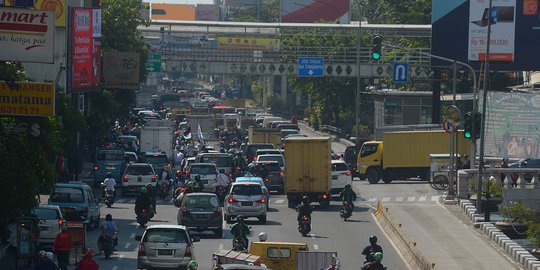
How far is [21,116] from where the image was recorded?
119ft

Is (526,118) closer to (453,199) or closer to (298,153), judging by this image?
(453,199)

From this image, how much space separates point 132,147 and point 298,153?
28.8 metres

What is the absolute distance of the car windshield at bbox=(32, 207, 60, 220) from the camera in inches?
1439

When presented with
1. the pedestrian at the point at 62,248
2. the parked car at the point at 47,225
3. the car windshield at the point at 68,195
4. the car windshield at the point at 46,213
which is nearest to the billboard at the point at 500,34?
the car windshield at the point at 68,195

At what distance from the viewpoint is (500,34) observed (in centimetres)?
6962

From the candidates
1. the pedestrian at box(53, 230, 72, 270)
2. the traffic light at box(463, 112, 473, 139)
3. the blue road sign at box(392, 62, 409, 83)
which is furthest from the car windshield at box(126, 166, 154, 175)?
the blue road sign at box(392, 62, 409, 83)

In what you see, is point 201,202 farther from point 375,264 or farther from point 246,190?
point 375,264

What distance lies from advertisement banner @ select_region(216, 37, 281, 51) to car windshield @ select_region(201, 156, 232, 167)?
134 feet

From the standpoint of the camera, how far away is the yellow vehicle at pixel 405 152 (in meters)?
64.6

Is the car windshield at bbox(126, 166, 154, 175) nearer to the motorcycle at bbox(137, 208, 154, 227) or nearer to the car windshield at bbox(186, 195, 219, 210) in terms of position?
the motorcycle at bbox(137, 208, 154, 227)

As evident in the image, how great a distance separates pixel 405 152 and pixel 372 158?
7.75ft

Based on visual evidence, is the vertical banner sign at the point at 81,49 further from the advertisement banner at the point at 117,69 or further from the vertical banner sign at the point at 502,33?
the vertical banner sign at the point at 502,33

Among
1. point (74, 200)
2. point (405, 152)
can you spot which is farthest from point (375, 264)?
point (405, 152)

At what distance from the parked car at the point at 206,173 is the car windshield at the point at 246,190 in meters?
9.03
